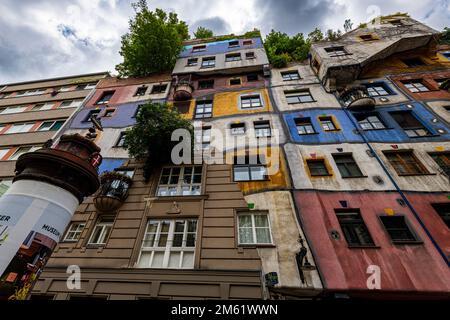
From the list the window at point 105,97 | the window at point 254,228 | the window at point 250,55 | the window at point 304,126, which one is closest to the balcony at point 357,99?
the window at point 304,126

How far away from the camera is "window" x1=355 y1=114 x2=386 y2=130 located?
13.9m

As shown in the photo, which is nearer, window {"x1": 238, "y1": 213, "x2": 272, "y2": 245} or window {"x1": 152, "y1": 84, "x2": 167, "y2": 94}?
window {"x1": 238, "y1": 213, "x2": 272, "y2": 245}

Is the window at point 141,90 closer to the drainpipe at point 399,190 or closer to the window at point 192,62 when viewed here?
the window at point 192,62

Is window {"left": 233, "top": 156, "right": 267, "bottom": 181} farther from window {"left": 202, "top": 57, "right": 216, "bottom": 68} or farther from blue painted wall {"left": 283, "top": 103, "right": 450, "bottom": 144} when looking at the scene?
window {"left": 202, "top": 57, "right": 216, "bottom": 68}

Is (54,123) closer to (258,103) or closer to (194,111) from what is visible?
(194,111)

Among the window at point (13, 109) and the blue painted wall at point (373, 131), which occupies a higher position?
the window at point (13, 109)

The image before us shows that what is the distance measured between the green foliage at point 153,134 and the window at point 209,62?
11.8 meters

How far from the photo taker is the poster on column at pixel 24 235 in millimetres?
6332

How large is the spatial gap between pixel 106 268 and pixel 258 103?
48.6 ft

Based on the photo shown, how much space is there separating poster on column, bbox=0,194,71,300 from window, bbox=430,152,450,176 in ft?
59.5

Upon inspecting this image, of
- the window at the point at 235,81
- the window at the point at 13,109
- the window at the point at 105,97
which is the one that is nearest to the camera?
the window at the point at 235,81

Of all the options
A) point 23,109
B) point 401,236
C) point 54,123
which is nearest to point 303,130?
point 401,236

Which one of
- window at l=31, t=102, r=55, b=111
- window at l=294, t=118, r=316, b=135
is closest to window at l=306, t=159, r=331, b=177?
window at l=294, t=118, r=316, b=135

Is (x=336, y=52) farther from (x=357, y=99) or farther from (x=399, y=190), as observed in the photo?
(x=399, y=190)
